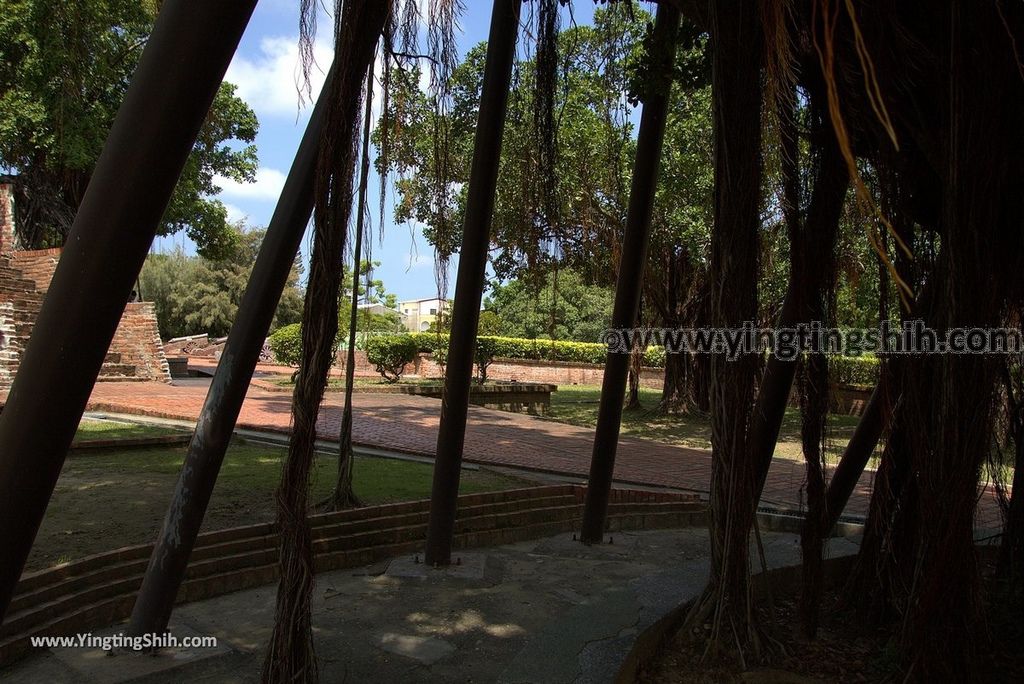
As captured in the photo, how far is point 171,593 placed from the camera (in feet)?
11.3

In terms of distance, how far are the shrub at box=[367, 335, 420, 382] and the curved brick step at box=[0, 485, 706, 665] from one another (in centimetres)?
1315

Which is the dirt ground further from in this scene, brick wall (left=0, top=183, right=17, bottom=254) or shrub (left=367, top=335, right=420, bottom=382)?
brick wall (left=0, top=183, right=17, bottom=254)

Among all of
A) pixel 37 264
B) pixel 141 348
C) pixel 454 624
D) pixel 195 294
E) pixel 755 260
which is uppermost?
pixel 195 294

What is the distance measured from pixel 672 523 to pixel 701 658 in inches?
A: 164

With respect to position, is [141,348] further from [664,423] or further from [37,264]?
[664,423]

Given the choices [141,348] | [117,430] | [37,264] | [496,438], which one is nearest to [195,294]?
[37,264]

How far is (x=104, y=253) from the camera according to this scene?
5.25 feet

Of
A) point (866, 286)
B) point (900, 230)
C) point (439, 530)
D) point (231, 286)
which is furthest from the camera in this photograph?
point (231, 286)

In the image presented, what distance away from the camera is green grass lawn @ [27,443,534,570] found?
4.74m

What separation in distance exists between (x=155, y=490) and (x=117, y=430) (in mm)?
3338

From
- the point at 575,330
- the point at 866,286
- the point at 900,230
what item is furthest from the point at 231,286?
the point at 900,230

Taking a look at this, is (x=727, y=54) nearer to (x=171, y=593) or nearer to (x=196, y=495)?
(x=196, y=495)

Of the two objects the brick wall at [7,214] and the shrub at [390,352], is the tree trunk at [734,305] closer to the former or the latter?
the shrub at [390,352]

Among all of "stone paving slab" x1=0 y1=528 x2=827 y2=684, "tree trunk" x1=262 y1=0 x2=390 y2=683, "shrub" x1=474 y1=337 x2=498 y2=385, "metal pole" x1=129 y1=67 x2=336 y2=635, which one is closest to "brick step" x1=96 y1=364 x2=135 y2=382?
"shrub" x1=474 y1=337 x2=498 y2=385
